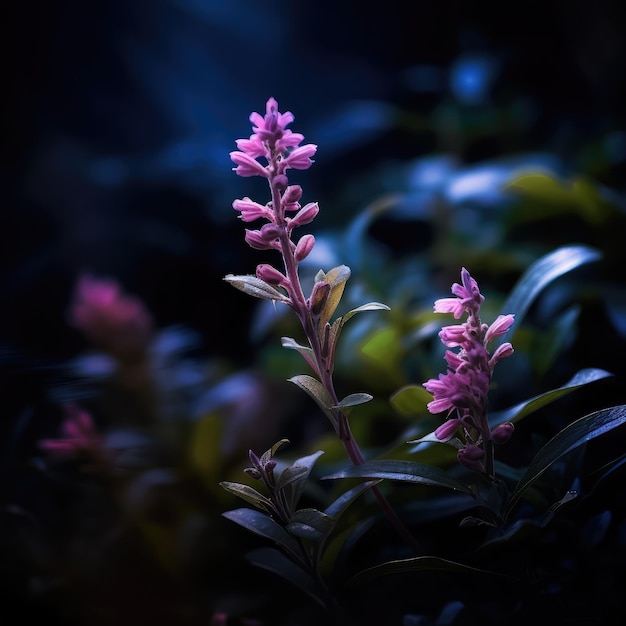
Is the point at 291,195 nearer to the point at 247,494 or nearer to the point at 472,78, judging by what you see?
the point at 247,494

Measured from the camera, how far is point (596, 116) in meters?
1.85

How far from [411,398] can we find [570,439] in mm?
204

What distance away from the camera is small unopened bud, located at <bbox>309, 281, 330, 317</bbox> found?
1.86ft

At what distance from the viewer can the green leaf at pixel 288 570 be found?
0.57m

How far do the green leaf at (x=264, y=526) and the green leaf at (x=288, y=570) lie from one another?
31 mm

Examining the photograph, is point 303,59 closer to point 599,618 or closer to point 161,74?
point 161,74

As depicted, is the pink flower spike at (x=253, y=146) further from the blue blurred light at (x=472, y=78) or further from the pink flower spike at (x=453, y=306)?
the blue blurred light at (x=472, y=78)

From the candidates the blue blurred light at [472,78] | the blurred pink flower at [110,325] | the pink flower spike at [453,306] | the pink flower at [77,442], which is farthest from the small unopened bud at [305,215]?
the blue blurred light at [472,78]

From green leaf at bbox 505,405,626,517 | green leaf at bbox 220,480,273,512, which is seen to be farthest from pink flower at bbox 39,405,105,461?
green leaf at bbox 505,405,626,517

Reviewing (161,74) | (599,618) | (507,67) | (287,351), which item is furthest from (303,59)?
(599,618)

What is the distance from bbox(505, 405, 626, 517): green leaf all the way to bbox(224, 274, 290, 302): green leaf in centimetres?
26

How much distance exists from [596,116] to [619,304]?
112 cm

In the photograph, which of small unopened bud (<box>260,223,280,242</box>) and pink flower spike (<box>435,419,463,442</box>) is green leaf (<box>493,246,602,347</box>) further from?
small unopened bud (<box>260,223,280,242</box>)

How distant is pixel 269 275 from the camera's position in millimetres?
568
